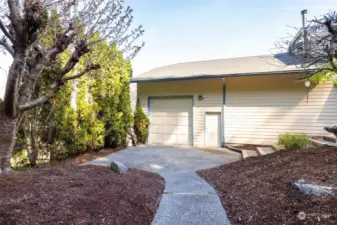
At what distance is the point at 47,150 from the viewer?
22.1 ft

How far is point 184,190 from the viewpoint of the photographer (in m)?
4.33

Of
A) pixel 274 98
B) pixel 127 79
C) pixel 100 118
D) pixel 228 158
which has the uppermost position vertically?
pixel 127 79

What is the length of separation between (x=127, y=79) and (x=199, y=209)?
7.34 m

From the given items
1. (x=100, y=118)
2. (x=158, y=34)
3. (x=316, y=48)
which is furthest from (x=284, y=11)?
(x=100, y=118)

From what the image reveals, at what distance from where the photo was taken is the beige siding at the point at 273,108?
30.6ft

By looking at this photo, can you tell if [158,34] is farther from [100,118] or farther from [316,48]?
[316,48]

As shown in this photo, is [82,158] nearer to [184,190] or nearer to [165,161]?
[165,161]

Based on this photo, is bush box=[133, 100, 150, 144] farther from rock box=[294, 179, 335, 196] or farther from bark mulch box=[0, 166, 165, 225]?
rock box=[294, 179, 335, 196]

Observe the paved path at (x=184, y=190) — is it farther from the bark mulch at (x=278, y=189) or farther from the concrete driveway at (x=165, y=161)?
the bark mulch at (x=278, y=189)

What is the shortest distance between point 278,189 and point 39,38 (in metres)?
4.52

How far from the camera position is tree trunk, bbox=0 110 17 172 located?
3.63 m

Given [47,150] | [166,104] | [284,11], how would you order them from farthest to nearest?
[166,104], [284,11], [47,150]

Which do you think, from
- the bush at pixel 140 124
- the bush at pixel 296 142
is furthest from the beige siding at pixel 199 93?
the bush at pixel 296 142

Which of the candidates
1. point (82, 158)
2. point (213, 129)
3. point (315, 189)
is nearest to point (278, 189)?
point (315, 189)
